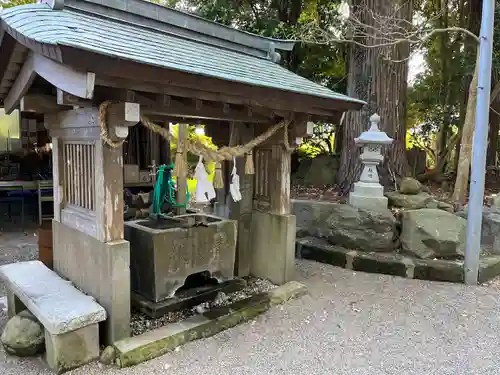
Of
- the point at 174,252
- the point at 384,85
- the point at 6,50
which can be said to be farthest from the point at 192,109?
the point at 384,85

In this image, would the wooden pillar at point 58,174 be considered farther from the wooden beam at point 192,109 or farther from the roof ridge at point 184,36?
the roof ridge at point 184,36

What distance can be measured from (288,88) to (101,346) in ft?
9.38

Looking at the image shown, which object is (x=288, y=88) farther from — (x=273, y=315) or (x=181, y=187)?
(x=273, y=315)

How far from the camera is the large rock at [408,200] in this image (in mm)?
6242

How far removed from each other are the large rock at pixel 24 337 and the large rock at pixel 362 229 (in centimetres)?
411

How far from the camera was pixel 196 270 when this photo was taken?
397 cm

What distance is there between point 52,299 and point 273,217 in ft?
8.25

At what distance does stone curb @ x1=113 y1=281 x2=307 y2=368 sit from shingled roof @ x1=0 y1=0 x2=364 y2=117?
2.19 metres

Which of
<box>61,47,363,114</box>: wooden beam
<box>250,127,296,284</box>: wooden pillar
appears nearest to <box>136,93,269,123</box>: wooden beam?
<box>61,47,363,114</box>: wooden beam

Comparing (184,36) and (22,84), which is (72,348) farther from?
(184,36)

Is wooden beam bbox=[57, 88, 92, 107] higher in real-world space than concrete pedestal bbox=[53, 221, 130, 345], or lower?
higher

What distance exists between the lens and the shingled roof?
2.58m

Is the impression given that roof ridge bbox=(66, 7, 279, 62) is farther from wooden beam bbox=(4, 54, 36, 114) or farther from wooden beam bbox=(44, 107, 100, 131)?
wooden beam bbox=(44, 107, 100, 131)

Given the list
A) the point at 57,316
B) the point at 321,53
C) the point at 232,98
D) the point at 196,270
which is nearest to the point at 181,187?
the point at 196,270
